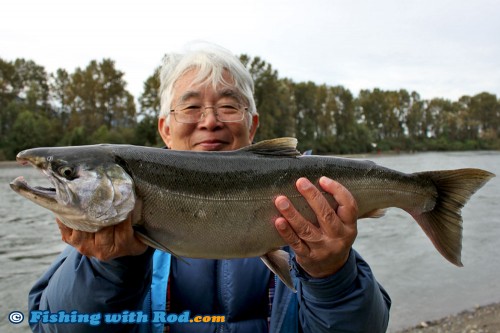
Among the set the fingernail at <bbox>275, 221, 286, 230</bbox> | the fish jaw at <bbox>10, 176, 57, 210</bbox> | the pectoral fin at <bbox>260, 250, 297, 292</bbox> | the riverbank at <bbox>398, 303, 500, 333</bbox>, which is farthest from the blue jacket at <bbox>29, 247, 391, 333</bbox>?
the riverbank at <bbox>398, 303, 500, 333</bbox>

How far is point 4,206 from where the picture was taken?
1902 centimetres

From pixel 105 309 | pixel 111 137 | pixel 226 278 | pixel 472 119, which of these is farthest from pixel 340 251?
pixel 472 119

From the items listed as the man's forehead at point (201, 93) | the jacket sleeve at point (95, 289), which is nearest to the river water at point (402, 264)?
the man's forehead at point (201, 93)

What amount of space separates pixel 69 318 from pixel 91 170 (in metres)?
0.92

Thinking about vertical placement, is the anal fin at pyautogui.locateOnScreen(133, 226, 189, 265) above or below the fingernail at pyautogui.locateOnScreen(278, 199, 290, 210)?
below

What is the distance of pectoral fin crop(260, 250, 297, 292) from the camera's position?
104 inches

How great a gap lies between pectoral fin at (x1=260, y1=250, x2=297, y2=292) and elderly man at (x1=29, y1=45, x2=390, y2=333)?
11 cm

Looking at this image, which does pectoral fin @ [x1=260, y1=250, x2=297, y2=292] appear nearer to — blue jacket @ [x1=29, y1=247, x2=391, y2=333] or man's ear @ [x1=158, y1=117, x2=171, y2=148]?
blue jacket @ [x1=29, y1=247, x2=391, y2=333]

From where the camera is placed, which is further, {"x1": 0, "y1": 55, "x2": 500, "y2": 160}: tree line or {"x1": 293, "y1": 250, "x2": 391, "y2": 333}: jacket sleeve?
{"x1": 0, "y1": 55, "x2": 500, "y2": 160}: tree line

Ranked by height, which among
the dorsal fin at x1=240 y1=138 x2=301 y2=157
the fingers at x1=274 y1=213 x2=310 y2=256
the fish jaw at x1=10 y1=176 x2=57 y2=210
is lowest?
the fingers at x1=274 y1=213 x2=310 y2=256

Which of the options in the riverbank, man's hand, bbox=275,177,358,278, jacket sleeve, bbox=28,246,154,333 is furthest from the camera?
the riverbank

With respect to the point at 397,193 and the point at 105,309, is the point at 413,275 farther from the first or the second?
the point at 105,309

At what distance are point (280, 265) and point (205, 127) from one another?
1404mm

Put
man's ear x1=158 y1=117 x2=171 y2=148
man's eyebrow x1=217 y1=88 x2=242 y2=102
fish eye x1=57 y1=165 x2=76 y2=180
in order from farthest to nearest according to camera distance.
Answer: man's ear x1=158 y1=117 x2=171 y2=148
man's eyebrow x1=217 y1=88 x2=242 y2=102
fish eye x1=57 y1=165 x2=76 y2=180
